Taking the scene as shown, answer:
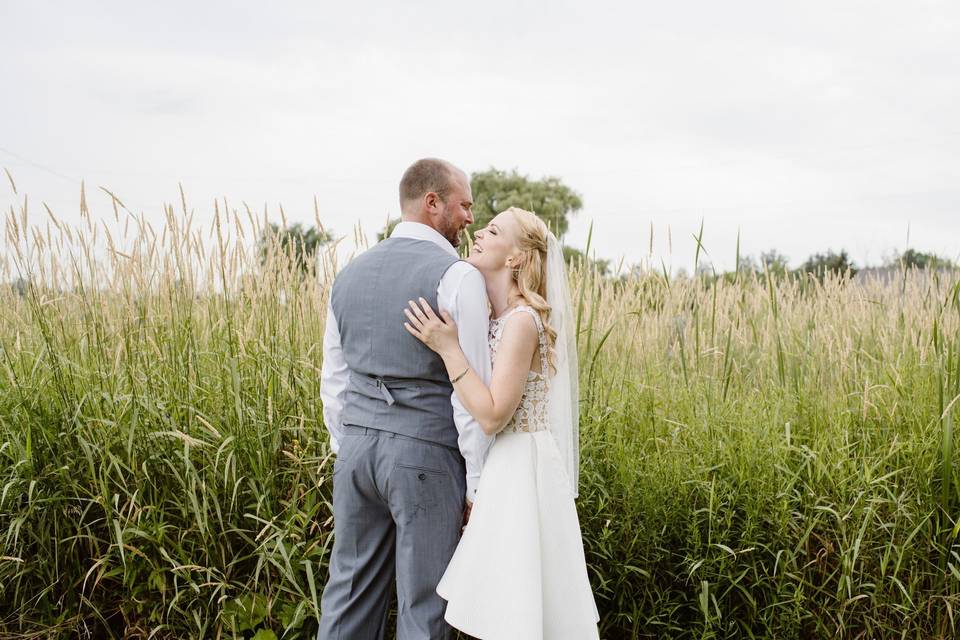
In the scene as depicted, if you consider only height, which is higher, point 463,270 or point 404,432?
point 463,270

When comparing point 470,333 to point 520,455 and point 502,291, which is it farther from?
point 520,455

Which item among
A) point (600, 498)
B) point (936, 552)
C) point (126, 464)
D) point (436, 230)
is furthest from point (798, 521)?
point (126, 464)

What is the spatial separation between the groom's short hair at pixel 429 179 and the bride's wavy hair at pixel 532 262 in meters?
0.23

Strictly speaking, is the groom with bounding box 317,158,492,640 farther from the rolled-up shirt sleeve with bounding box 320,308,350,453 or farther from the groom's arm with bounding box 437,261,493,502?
the rolled-up shirt sleeve with bounding box 320,308,350,453

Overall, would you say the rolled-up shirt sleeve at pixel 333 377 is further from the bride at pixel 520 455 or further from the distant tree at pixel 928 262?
the distant tree at pixel 928 262

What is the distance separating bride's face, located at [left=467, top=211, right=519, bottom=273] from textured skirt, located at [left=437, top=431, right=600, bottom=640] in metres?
0.52

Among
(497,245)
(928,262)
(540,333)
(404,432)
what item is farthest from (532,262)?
(928,262)

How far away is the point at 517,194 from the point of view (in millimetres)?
33812

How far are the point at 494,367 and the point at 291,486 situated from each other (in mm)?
1187

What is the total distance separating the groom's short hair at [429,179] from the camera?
261cm

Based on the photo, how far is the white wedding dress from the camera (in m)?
2.37

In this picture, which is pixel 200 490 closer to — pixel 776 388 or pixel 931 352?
pixel 776 388

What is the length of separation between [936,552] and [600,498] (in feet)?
4.47

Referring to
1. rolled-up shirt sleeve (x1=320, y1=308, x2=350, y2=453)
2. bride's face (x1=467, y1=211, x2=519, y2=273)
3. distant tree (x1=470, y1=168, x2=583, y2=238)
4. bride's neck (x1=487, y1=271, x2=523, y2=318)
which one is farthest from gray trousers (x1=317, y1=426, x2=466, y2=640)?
distant tree (x1=470, y1=168, x2=583, y2=238)
